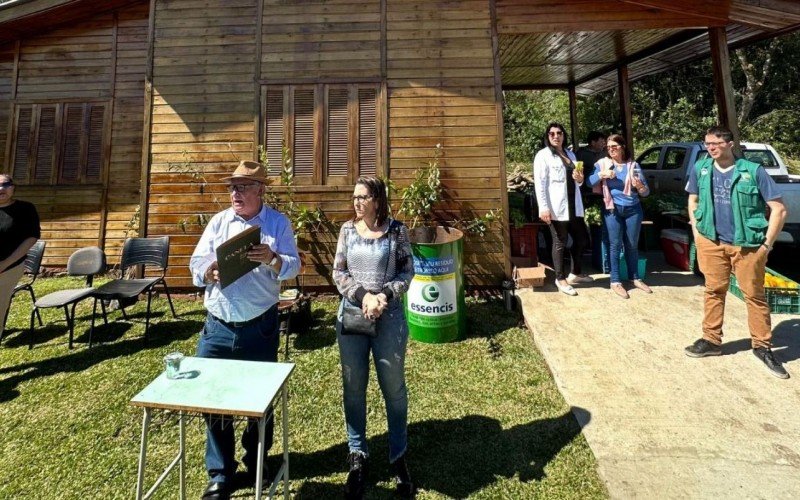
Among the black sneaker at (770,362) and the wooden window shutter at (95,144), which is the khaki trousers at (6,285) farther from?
the black sneaker at (770,362)

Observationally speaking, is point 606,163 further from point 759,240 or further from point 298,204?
point 298,204

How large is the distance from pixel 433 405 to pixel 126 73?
840 centimetres

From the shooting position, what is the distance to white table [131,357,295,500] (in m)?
1.85

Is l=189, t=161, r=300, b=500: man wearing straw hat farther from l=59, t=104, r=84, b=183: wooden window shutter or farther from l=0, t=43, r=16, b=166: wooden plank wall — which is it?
l=0, t=43, r=16, b=166: wooden plank wall

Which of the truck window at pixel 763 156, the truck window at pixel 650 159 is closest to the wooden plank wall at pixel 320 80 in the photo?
the truck window at pixel 763 156

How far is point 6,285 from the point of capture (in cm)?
413

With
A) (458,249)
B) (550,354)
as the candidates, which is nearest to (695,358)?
(550,354)

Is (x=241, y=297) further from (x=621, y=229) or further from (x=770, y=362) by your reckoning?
(x=621, y=229)

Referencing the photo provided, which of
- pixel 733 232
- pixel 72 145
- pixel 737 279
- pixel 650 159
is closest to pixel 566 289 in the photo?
pixel 737 279

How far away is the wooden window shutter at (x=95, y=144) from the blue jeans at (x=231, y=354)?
23.4 ft

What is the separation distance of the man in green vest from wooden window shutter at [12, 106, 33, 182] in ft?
35.7

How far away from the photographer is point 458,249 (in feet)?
14.9

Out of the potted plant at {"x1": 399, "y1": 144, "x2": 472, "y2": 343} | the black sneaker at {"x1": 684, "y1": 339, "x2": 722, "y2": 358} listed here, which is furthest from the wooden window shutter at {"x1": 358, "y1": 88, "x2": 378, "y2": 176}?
the black sneaker at {"x1": 684, "y1": 339, "x2": 722, "y2": 358}

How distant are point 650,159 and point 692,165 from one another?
4.28 meters
